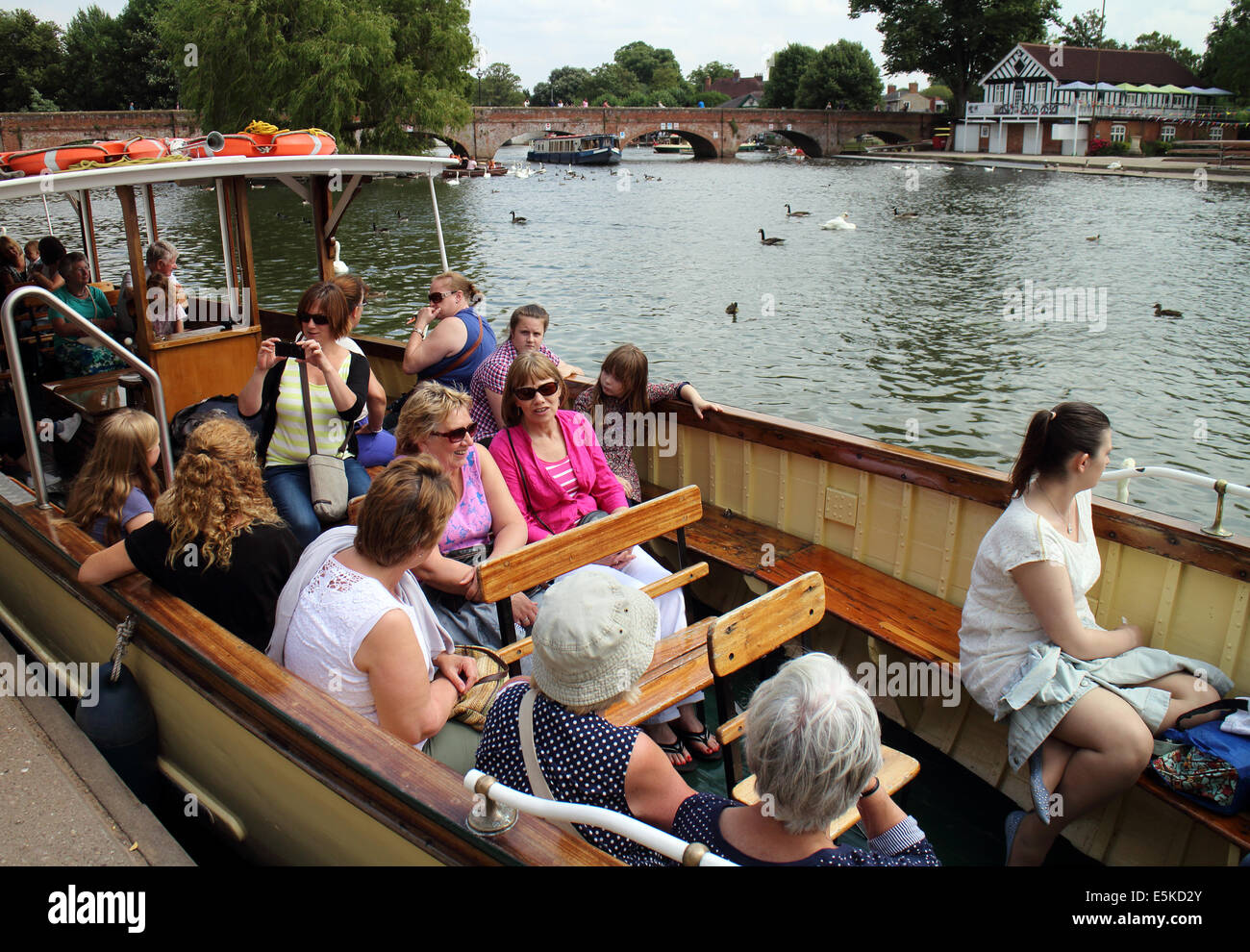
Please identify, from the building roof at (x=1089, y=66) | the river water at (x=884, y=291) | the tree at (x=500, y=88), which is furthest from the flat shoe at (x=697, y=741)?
the tree at (x=500, y=88)

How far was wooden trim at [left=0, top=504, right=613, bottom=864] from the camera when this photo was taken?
2.20 meters

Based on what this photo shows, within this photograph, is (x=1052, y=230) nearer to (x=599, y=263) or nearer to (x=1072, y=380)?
(x=599, y=263)

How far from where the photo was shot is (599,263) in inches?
972

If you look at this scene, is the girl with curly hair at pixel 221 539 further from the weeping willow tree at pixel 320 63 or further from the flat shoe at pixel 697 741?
the weeping willow tree at pixel 320 63

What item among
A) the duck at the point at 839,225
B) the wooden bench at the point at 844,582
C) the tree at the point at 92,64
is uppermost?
the tree at the point at 92,64

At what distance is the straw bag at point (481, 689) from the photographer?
10.2 feet

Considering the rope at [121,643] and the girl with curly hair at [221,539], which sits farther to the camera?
the rope at [121,643]

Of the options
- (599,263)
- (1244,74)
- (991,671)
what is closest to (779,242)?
(599,263)

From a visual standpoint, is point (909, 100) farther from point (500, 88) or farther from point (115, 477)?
point (115, 477)

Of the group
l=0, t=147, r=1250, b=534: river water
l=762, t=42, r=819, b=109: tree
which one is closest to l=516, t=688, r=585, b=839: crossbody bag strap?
l=0, t=147, r=1250, b=534: river water

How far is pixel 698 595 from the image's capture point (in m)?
5.22

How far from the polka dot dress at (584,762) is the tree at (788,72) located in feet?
327

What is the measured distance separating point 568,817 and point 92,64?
8028cm

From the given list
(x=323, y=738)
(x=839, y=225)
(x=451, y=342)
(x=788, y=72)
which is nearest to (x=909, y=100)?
(x=788, y=72)
